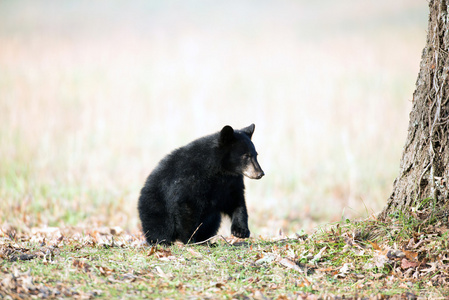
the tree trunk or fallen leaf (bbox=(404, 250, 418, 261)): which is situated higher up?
the tree trunk

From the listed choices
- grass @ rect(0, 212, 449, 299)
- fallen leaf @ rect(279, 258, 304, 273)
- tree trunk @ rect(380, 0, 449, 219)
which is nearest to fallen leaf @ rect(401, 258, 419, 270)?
grass @ rect(0, 212, 449, 299)

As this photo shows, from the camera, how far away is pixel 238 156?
5598 mm

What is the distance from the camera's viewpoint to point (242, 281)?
3.92m

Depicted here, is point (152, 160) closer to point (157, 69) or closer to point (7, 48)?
point (157, 69)

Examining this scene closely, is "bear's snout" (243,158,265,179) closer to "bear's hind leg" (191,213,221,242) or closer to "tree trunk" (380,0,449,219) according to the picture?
"bear's hind leg" (191,213,221,242)

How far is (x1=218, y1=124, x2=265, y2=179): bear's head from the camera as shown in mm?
5578

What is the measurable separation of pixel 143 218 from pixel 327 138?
344 inches

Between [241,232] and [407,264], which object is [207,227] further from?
[407,264]

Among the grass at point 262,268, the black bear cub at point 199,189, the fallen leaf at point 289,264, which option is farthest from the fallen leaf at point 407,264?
the black bear cub at point 199,189

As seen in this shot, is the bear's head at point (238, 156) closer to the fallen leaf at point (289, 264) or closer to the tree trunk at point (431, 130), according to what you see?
the fallen leaf at point (289, 264)

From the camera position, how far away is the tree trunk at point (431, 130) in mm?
4328

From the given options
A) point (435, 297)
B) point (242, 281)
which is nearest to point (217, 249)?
point (242, 281)

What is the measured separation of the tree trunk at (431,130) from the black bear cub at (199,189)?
1.72 m

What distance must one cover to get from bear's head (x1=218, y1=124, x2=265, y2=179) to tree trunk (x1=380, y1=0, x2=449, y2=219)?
5.57 ft
